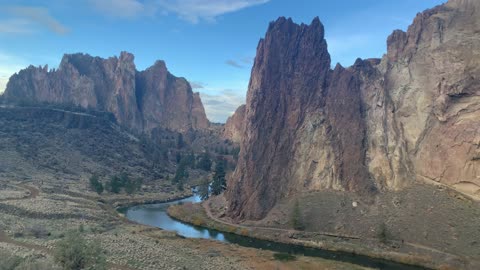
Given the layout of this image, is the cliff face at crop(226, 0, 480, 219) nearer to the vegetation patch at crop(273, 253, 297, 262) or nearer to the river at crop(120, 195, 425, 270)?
the river at crop(120, 195, 425, 270)

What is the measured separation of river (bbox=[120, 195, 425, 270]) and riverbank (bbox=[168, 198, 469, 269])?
1.09m

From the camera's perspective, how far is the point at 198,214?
79.6 m

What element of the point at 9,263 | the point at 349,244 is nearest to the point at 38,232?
the point at 9,263

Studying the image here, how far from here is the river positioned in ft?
176

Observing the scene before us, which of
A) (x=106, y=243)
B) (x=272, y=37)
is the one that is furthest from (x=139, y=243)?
(x=272, y=37)

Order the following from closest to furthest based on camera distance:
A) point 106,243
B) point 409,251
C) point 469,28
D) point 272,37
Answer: point 106,243, point 409,251, point 469,28, point 272,37

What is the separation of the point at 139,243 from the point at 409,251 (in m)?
36.0

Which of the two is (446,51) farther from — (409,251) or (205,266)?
(205,266)

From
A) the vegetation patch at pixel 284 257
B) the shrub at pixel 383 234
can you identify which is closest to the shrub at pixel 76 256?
the vegetation patch at pixel 284 257

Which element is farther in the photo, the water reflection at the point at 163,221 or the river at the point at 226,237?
the water reflection at the point at 163,221

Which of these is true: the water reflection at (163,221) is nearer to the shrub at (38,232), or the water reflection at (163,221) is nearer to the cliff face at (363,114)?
the cliff face at (363,114)

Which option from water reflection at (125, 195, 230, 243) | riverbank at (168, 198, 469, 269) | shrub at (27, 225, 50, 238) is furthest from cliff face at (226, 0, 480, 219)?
shrub at (27, 225, 50, 238)

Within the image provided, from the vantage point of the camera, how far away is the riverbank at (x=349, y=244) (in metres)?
52.7

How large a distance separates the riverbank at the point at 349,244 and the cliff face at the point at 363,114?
559 cm
